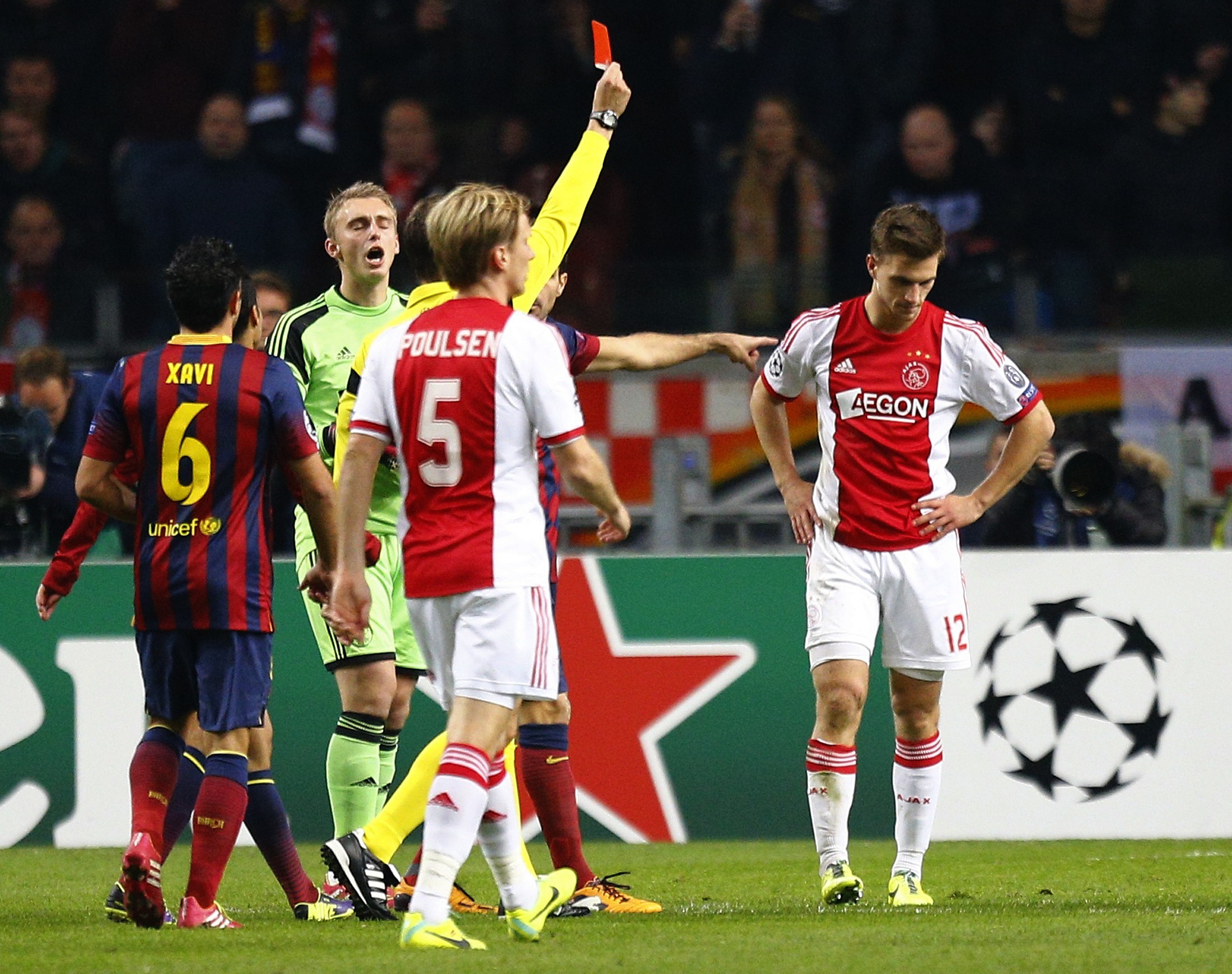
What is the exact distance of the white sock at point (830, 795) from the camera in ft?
19.2

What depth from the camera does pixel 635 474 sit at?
9617 mm

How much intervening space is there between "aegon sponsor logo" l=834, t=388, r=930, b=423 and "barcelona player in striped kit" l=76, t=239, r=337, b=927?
1598 mm

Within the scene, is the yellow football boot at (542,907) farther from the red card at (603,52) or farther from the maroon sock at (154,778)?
the red card at (603,52)

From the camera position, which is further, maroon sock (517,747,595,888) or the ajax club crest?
the ajax club crest

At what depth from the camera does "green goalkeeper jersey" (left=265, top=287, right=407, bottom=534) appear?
6.18 meters

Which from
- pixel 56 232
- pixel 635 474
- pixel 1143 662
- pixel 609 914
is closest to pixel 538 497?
pixel 609 914

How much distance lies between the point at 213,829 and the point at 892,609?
80.5 inches

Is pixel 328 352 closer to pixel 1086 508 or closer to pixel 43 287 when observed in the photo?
pixel 1086 508

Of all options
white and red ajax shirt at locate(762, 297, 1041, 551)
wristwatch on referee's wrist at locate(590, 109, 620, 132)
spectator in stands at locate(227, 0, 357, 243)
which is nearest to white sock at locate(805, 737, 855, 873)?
white and red ajax shirt at locate(762, 297, 1041, 551)

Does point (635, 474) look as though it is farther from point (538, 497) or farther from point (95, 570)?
point (538, 497)

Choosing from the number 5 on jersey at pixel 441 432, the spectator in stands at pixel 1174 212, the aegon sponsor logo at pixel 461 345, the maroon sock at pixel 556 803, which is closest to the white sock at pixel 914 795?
the maroon sock at pixel 556 803

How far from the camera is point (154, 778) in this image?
539 centimetres

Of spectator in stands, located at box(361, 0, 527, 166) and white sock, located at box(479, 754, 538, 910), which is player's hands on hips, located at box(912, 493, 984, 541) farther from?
spectator in stands, located at box(361, 0, 527, 166)

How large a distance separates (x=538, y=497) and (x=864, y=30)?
8.41 m
